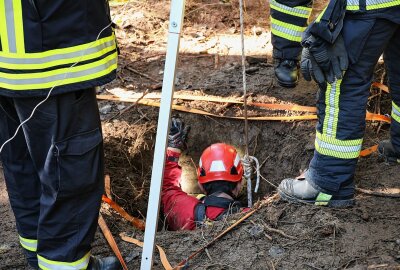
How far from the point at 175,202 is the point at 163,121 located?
78.8 inches

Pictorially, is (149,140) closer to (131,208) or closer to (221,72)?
(131,208)

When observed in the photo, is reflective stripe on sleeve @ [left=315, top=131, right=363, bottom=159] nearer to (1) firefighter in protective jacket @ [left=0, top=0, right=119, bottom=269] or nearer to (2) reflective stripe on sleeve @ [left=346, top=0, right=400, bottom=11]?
(2) reflective stripe on sleeve @ [left=346, top=0, right=400, bottom=11]

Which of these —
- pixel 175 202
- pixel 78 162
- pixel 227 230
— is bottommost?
pixel 175 202

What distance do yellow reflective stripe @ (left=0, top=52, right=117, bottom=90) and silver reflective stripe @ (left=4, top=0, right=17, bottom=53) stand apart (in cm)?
15

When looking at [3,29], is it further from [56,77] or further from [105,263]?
[105,263]

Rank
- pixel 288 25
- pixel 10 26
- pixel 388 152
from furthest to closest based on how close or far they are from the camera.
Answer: pixel 288 25 < pixel 388 152 < pixel 10 26

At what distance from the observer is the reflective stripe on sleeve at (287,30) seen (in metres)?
4.66

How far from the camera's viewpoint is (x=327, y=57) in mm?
3094

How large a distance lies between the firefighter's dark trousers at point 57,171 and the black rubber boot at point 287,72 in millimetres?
2490

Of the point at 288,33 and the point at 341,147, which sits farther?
the point at 288,33

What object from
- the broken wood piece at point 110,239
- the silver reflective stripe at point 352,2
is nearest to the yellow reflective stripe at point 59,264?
the broken wood piece at point 110,239

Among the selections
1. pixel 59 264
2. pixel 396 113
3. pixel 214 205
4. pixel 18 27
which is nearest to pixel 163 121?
pixel 18 27

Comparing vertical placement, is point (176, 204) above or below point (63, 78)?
below

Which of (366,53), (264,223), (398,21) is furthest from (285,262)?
(398,21)
